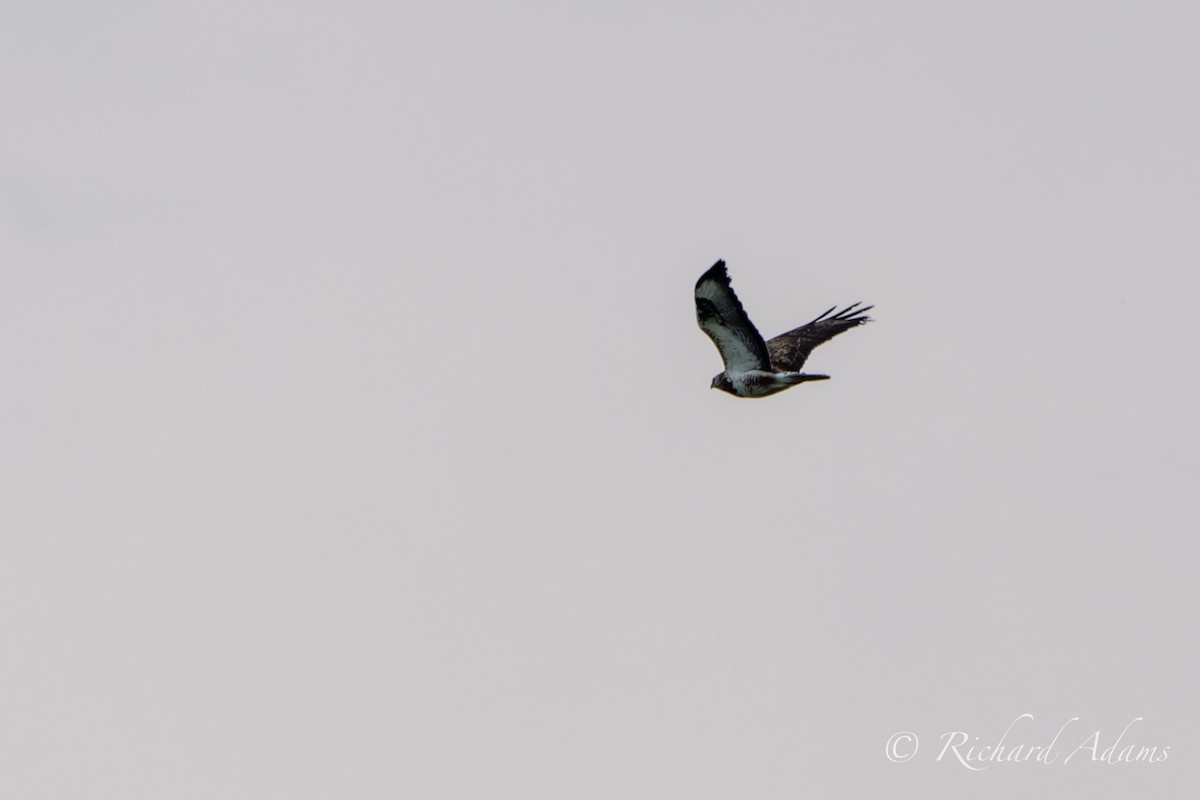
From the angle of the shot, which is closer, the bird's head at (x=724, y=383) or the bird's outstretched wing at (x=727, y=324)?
the bird's outstretched wing at (x=727, y=324)

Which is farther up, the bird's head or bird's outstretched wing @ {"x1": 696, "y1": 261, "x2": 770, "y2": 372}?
bird's outstretched wing @ {"x1": 696, "y1": 261, "x2": 770, "y2": 372}

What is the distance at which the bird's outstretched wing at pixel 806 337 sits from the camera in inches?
1176

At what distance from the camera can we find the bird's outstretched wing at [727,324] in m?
25.3

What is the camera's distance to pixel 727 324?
86.7 feet

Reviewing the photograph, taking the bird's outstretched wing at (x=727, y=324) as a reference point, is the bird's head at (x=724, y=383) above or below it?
below

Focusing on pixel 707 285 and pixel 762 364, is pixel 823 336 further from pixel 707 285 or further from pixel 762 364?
pixel 707 285

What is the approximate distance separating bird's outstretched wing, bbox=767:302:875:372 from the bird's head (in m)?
1.95

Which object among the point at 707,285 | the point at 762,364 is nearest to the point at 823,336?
the point at 762,364

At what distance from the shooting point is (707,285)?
83.1ft

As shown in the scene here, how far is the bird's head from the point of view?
27.9 metres

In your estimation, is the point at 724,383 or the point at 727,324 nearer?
the point at 727,324

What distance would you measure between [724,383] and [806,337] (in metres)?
3.14

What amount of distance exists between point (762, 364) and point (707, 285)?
105 inches

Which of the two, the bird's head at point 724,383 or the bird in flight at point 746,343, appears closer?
the bird in flight at point 746,343
